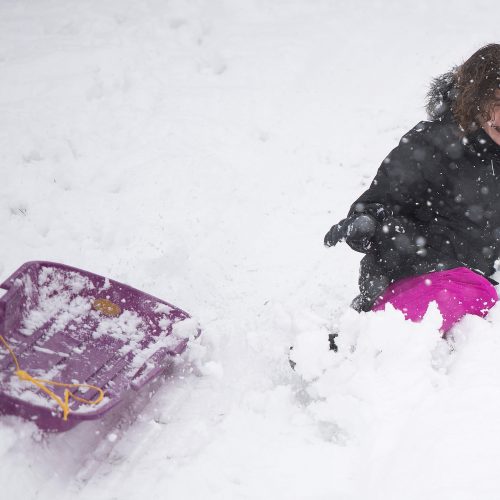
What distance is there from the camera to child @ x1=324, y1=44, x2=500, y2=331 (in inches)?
86.4

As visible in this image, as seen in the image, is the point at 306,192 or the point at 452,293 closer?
the point at 452,293

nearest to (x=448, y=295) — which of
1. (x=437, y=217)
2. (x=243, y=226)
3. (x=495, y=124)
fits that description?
(x=437, y=217)

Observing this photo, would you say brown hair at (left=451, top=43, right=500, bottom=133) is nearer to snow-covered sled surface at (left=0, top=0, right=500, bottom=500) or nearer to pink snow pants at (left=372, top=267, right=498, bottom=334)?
pink snow pants at (left=372, top=267, right=498, bottom=334)

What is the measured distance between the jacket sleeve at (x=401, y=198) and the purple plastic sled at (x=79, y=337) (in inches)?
32.8

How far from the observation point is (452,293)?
2.17 meters

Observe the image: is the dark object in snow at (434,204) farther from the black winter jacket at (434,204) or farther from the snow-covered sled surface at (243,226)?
the snow-covered sled surface at (243,226)

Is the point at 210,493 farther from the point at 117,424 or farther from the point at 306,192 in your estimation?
the point at 306,192

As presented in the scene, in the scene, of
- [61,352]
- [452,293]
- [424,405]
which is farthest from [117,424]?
[452,293]

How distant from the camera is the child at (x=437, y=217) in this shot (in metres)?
2.19

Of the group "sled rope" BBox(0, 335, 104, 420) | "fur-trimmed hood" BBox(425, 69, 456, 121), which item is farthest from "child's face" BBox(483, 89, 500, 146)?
"sled rope" BBox(0, 335, 104, 420)

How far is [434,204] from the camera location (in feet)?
7.80

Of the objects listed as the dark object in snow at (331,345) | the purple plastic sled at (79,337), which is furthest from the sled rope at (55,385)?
the dark object in snow at (331,345)

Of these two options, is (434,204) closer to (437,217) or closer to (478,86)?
(437,217)

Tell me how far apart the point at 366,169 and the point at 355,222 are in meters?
1.54
